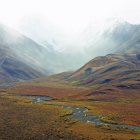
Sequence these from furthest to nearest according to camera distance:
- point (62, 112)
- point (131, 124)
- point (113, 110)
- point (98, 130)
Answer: point (113, 110)
point (62, 112)
point (131, 124)
point (98, 130)

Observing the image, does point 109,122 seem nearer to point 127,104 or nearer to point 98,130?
point 98,130

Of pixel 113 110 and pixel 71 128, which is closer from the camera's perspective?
pixel 71 128

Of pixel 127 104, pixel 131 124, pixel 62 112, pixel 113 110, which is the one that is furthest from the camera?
pixel 127 104

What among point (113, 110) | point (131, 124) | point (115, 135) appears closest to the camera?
point (115, 135)

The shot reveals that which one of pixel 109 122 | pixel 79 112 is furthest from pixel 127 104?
pixel 109 122

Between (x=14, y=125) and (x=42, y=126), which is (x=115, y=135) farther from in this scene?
(x=14, y=125)

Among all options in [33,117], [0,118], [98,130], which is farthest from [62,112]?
[98,130]

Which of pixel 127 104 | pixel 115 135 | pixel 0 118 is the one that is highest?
pixel 127 104

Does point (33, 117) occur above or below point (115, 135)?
above

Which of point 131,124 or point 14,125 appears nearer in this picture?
point 14,125
